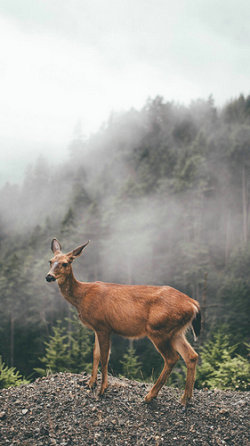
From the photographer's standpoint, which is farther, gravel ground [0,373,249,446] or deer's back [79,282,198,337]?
deer's back [79,282,198,337]

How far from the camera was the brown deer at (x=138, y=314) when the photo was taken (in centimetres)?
563

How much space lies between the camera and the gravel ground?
525 cm

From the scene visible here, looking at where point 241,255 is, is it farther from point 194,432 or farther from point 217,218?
point 194,432

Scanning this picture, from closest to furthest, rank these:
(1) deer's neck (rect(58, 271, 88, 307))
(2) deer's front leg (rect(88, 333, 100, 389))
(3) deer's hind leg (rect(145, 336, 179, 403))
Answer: (3) deer's hind leg (rect(145, 336, 179, 403)) → (1) deer's neck (rect(58, 271, 88, 307)) → (2) deer's front leg (rect(88, 333, 100, 389))

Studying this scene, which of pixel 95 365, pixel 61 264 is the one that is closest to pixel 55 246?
pixel 61 264

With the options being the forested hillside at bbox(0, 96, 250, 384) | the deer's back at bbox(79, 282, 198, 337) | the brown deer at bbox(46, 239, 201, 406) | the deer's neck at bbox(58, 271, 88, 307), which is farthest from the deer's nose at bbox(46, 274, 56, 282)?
the forested hillside at bbox(0, 96, 250, 384)

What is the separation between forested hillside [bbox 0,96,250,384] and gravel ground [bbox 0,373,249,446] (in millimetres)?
9637

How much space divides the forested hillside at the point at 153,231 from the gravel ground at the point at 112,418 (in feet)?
31.6

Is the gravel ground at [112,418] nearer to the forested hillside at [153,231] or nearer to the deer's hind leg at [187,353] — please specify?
the deer's hind leg at [187,353]

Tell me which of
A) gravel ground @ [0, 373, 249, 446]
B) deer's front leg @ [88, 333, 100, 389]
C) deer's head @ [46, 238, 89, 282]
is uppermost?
deer's head @ [46, 238, 89, 282]

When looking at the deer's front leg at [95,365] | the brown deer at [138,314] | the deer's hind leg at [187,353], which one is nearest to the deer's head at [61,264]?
the brown deer at [138,314]

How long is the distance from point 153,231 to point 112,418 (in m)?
47.1

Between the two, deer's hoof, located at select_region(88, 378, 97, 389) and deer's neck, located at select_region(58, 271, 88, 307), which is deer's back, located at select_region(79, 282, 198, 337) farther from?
deer's hoof, located at select_region(88, 378, 97, 389)

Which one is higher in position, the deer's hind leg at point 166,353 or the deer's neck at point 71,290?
the deer's neck at point 71,290
